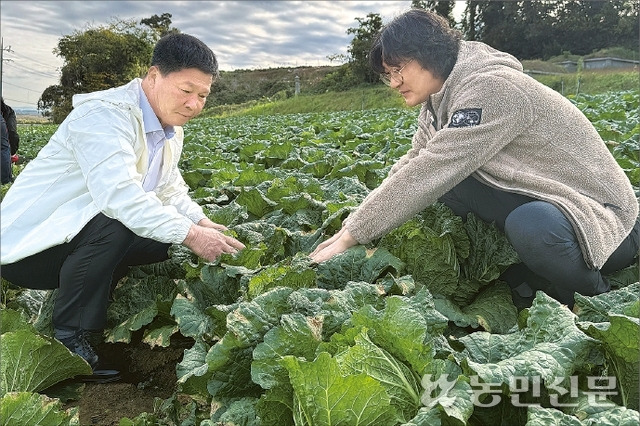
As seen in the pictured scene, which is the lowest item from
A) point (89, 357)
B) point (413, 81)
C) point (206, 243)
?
point (89, 357)

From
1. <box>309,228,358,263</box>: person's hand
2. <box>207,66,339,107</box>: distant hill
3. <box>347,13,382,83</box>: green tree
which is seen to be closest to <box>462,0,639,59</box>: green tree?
<box>347,13,382,83</box>: green tree

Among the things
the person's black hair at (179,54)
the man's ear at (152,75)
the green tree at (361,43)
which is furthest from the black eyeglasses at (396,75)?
the green tree at (361,43)

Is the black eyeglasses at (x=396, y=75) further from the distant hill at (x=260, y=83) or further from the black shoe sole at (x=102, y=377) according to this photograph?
the distant hill at (x=260, y=83)

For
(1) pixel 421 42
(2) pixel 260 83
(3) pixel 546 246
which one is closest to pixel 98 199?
(1) pixel 421 42

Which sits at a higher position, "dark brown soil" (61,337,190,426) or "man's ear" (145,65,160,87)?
"man's ear" (145,65,160,87)

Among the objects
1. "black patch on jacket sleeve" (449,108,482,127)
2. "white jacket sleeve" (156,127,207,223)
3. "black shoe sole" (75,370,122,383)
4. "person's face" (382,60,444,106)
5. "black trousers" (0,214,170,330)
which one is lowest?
"black shoe sole" (75,370,122,383)

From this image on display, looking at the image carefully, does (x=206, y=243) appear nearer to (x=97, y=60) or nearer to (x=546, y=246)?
(x=546, y=246)

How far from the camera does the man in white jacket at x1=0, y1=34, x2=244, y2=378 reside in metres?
2.54

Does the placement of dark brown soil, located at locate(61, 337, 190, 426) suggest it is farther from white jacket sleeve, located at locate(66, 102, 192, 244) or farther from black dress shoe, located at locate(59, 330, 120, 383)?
white jacket sleeve, located at locate(66, 102, 192, 244)

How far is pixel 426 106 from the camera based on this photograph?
2828 mm

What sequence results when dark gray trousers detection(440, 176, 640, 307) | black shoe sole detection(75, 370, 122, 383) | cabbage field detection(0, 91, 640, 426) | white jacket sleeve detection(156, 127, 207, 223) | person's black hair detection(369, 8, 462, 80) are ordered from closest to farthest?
1. cabbage field detection(0, 91, 640, 426)
2. dark gray trousers detection(440, 176, 640, 307)
3. person's black hair detection(369, 8, 462, 80)
4. black shoe sole detection(75, 370, 122, 383)
5. white jacket sleeve detection(156, 127, 207, 223)

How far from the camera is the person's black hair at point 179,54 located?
8.50 feet

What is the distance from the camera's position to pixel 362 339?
158 centimetres

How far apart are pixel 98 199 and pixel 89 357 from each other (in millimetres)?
776
